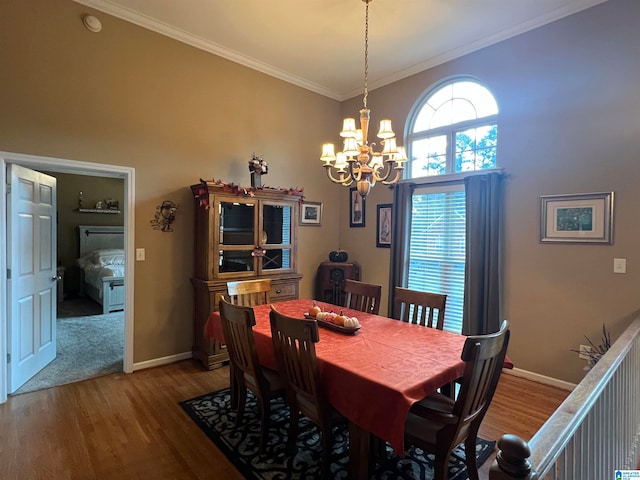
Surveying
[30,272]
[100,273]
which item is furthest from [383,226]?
[100,273]

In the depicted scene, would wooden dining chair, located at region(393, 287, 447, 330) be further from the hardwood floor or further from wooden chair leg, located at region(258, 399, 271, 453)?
wooden chair leg, located at region(258, 399, 271, 453)

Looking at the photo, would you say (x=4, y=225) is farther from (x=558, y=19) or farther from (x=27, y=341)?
(x=558, y=19)

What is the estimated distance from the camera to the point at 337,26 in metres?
3.46

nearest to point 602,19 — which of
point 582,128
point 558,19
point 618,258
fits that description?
point 558,19

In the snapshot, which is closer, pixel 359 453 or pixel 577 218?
pixel 359 453

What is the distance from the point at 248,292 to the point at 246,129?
2205mm

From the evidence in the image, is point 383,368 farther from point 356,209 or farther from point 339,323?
point 356,209

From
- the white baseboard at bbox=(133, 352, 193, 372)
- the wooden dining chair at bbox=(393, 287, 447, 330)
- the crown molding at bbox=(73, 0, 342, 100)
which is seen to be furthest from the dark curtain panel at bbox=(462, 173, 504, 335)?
the white baseboard at bbox=(133, 352, 193, 372)

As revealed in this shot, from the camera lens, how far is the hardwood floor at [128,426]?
206 centimetres

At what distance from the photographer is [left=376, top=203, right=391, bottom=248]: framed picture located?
4617 mm

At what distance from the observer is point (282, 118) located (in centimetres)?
459

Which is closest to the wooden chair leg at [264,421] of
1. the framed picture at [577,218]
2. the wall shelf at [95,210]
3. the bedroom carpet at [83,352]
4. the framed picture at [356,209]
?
the bedroom carpet at [83,352]

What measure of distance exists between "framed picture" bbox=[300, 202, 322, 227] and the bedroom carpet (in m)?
2.80

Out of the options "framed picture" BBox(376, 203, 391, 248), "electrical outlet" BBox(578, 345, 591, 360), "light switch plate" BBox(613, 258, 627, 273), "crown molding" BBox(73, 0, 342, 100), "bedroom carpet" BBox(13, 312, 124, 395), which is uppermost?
"crown molding" BBox(73, 0, 342, 100)
